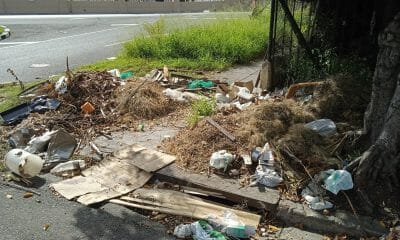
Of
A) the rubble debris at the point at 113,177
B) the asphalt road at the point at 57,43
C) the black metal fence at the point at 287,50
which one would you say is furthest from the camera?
the asphalt road at the point at 57,43

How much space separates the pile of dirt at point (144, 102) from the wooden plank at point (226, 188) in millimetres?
2102

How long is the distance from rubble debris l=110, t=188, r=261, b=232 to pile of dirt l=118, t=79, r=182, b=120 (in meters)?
2.39

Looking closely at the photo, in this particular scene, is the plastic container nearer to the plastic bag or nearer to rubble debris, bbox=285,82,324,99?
the plastic bag

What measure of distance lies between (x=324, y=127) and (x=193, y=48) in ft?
21.7

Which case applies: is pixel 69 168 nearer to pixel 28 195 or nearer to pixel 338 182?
pixel 28 195

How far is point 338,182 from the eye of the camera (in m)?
4.41

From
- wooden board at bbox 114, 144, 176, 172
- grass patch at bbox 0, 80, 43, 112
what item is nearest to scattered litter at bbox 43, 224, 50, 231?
wooden board at bbox 114, 144, 176, 172

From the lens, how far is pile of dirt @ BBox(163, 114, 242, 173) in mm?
5246

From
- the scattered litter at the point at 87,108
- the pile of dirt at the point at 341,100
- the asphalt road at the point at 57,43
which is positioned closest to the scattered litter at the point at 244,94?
the pile of dirt at the point at 341,100

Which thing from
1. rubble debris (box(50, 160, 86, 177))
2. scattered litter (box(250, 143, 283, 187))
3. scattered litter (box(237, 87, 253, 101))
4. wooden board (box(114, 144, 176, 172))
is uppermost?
scattered litter (box(237, 87, 253, 101))

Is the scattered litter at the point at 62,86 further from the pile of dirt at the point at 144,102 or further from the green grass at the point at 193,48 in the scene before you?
the green grass at the point at 193,48

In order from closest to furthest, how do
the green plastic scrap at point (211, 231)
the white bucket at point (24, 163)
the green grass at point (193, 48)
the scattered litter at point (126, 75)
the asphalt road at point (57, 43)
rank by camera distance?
the green plastic scrap at point (211, 231), the white bucket at point (24, 163), the scattered litter at point (126, 75), the green grass at point (193, 48), the asphalt road at point (57, 43)

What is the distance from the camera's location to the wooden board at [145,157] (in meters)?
5.29

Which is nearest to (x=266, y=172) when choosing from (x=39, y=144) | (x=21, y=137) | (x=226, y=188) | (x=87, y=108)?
(x=226, y=188)
